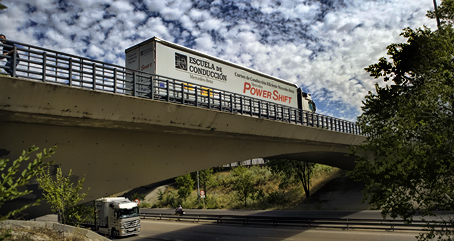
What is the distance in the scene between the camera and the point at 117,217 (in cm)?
1988

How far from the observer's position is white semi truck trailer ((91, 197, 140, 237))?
778 inches

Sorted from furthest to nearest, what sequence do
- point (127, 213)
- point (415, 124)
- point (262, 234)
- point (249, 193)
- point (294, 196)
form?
point (294, 196) → point (249, 193) → point (127, 213) → point (262, 234) → point (415, 124)

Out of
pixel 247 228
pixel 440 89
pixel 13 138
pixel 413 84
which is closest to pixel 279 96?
pixel 247 228

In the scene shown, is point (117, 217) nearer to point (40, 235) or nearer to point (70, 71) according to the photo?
point (40, 235)

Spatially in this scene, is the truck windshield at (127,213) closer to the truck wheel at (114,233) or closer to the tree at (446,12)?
the truck wheel at (114,233)

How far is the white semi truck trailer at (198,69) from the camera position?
1509 centimetres

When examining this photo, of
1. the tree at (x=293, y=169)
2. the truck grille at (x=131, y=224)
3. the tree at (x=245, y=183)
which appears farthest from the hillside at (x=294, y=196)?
the truck grille at (x=131, y=224)

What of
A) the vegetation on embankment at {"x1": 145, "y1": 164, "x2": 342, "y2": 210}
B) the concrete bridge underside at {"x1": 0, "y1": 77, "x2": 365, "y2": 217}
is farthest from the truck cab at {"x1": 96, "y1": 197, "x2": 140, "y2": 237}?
the vegetation on embankment at {"x1": 145, "y1": 164, "x2": 342, "y2": 210}

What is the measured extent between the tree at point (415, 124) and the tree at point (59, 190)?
356 inches

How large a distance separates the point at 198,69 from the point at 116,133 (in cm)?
717

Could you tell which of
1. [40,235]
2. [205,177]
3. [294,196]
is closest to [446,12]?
[40,235]

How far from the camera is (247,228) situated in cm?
2195

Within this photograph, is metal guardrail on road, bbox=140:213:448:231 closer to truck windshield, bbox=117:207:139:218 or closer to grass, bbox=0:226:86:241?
truck windshield, bbox=117:207:139:218

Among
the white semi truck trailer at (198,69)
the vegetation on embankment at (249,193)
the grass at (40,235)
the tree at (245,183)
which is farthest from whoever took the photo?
the vegetation on embankment at (249,193)
